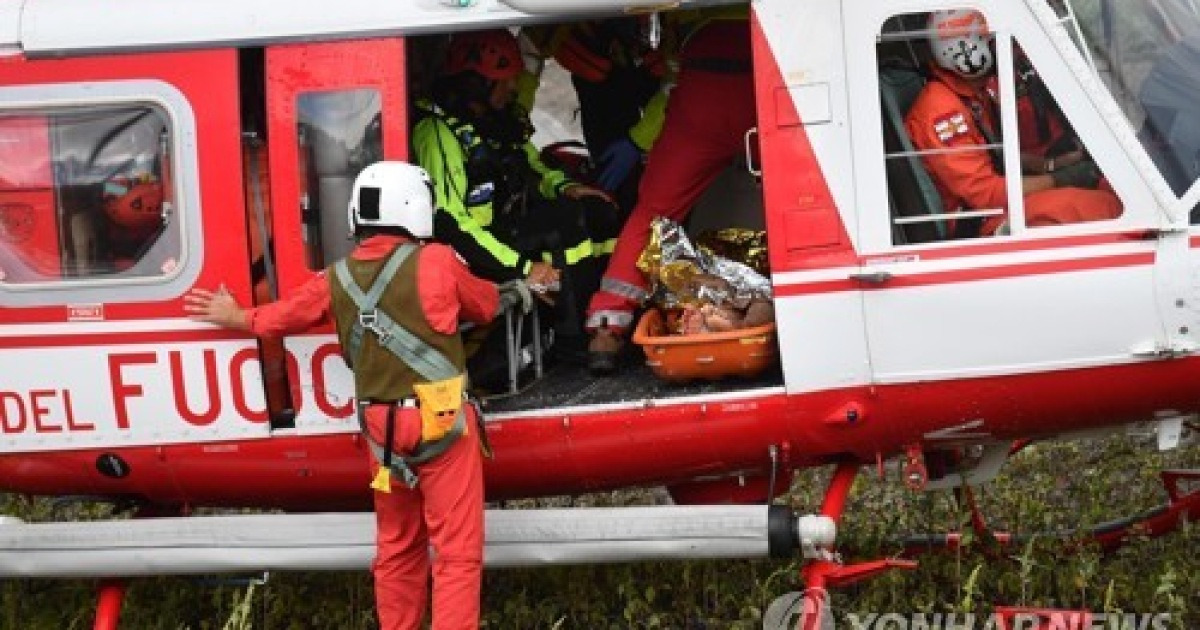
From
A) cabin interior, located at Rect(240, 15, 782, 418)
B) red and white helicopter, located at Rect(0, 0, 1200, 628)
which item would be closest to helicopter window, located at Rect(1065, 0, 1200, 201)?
red and white helicopter, located at Rect(0, 0, 1200, 628)

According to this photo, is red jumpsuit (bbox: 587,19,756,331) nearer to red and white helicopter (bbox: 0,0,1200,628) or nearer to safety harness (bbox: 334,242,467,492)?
red and white helicopter (bbox: 0,0,1200,628)

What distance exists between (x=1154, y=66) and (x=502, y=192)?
2350 millimetres

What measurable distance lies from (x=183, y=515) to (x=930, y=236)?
305 centimetres

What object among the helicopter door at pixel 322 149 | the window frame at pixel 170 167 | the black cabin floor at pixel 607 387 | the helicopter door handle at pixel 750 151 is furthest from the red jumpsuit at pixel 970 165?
the window frame at pixel 170 167

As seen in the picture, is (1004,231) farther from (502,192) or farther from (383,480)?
(383,480)

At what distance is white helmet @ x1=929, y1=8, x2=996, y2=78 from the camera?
22.8 feet

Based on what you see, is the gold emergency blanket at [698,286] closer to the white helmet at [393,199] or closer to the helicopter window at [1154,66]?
the white helmet at [393,199]

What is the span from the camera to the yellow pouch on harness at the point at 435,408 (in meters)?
7.00

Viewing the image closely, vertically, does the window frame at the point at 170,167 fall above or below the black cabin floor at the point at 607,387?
above

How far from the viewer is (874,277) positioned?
22.8 feet

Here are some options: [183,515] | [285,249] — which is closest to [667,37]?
[285,249]

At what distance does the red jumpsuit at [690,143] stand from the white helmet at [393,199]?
100 centimetres

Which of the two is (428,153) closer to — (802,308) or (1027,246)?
(802,308)

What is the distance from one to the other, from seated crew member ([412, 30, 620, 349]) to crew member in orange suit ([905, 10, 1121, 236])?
4.71 feet
